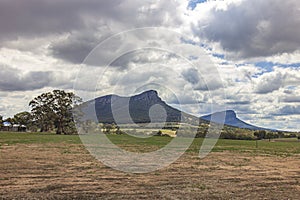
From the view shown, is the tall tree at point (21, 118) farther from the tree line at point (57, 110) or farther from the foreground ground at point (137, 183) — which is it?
the foreground ground at point (137, 183)

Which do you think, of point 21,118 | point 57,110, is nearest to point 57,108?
point 57,110

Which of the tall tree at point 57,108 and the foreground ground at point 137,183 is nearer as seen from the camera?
the foreground ground at point 137,183

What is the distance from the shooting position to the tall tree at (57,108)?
310 feet

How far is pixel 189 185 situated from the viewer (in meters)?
17.2

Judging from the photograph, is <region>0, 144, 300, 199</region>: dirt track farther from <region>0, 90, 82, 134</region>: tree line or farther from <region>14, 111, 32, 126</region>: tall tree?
<region>14, 111, 32, 126</region>: tall tree

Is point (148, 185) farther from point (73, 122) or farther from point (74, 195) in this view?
point (73, 122)

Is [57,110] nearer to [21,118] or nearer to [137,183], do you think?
[21,118]

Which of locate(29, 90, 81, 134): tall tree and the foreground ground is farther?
locate(29, 90, 81, 134): tall tree

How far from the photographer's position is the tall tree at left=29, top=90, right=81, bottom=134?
94.6 metres

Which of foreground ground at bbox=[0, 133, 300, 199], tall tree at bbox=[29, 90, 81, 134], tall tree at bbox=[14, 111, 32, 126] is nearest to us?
foreground ground at bbox=[0, 133, 300, 199]

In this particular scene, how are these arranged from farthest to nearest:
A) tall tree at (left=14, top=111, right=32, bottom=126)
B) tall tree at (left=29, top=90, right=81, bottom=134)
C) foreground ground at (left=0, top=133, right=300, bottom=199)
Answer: tall tree at (left=14, top=111, right=32, bottom=126), tall tree at (left=29, top=90, right=81, bottom=134), foreground ground at (left=0, top=133, right=300, bottom=199)

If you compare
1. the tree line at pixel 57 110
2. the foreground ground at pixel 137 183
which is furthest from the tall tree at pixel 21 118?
the foreground ground at pixel 137 183

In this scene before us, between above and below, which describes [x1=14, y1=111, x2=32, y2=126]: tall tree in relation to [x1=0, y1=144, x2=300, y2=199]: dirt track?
above

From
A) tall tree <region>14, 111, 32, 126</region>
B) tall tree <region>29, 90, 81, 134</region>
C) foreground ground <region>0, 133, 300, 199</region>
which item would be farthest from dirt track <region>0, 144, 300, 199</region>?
tall tree <region>14, 111, 32, 126</region>
